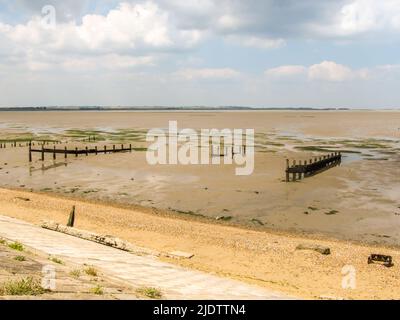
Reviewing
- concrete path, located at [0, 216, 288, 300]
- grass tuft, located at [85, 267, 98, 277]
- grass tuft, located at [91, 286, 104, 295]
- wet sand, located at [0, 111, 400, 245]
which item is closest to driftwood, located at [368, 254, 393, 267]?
wet sand, located at [0, 111, 400, 245]

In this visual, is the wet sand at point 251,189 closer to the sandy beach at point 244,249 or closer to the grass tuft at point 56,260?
the sandy beach at point 244,249

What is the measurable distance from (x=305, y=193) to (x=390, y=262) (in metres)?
17.1

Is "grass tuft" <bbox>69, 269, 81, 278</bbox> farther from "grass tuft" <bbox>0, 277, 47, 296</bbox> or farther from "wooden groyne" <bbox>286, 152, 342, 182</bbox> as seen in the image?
"wooden groyne" <bbox>286, 152, 342, 182</bbox>

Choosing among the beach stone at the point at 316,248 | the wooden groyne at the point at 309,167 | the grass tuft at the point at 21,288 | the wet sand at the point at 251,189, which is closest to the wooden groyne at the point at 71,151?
the wet sand at the point at 251,189

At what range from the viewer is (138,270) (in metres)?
12.3

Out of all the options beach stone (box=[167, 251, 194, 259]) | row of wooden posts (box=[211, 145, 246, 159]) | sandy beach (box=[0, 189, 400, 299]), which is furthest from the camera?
row of wooden posts (box=[211, 145, 246, 159])

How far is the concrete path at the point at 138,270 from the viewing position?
10.7m

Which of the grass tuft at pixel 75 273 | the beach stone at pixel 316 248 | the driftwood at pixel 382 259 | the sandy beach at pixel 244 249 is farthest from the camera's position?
the beach stone at pixel 316 248

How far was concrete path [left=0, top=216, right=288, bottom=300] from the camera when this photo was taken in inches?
421

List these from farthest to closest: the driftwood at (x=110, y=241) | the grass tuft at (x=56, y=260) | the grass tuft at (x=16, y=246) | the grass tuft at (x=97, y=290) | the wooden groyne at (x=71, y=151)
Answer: the wooden groyne at (x=71, y=151) → the driftwood at (x=110, y=241) → the grass tuft at (x=16, y=246) → the grass tuft at (x=56, y=260) → the grass tuft at (x=97, y=290)
